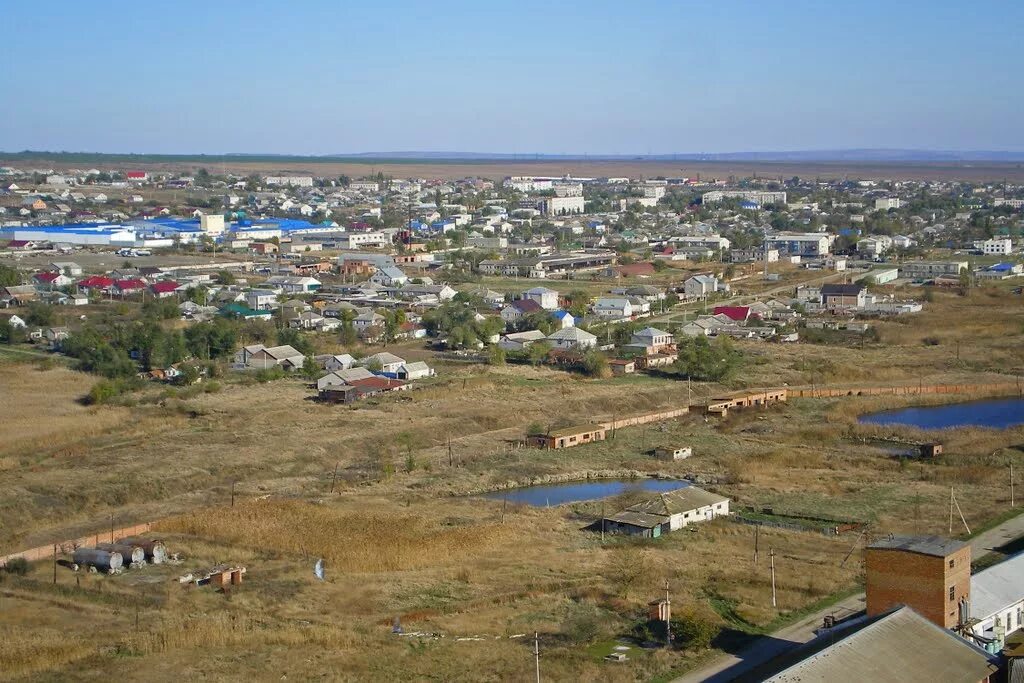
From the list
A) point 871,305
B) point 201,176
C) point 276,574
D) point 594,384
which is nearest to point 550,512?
point 276,574

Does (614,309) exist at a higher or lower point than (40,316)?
lower

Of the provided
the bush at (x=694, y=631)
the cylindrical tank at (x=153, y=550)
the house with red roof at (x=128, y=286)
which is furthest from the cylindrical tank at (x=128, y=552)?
the house with red roof at (x=128, y=286)

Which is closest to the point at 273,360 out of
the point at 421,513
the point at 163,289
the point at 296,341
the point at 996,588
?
the point at 296,341

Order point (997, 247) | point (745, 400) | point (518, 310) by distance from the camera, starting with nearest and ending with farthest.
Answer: point (745, 400) → point (518, 310) → point (997, 247)

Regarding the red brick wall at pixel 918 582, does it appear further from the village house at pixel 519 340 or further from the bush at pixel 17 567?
the village house at pixel 519 340

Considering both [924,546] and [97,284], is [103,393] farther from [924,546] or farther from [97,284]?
[924,546]

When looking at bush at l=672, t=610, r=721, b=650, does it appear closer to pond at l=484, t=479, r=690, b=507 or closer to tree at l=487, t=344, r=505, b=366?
pond at l=484, t=479, r=690, b=507

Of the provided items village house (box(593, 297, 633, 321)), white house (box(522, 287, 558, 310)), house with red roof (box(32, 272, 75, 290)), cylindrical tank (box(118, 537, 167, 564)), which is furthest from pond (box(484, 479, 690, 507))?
house with red roof (box(32, 272, 75, 290))
